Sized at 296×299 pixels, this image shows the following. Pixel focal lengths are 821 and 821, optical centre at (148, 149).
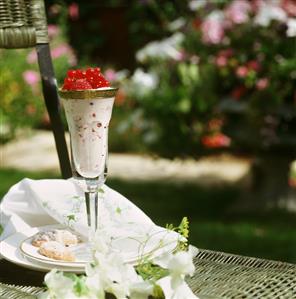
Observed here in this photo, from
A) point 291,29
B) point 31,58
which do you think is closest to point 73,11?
point 31,58

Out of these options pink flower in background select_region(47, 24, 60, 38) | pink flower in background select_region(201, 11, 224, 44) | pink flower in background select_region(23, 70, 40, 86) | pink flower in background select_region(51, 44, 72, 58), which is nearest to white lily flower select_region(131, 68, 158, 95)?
pink flower in background select_region(201, 11, 224, 44)

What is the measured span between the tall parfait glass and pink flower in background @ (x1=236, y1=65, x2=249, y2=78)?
9.13 feet

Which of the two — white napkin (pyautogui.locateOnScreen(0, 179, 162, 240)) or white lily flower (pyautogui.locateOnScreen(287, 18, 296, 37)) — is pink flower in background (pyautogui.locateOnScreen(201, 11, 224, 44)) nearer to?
white lily flower (pyautogui.locateOnScreen(287, 18, 296, 37))

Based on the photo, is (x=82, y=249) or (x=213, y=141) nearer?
(x=82, y=249)

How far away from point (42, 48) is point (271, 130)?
7.54 ft

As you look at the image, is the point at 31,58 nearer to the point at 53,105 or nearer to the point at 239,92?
the point at 239,92

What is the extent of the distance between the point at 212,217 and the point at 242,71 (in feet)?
2.76

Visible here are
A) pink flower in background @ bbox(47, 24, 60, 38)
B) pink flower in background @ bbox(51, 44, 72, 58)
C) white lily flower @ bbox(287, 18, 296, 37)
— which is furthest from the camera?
pink flower in background @ bbox(47, 24, 60, 38)

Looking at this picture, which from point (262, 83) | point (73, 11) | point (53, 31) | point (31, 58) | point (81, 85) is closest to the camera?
point (81, 85)

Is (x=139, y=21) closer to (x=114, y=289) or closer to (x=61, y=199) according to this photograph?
(x=61, y=199)

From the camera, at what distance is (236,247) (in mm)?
3850

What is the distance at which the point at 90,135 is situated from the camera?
1526 millimetres

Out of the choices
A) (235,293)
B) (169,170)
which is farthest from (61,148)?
(169,170)

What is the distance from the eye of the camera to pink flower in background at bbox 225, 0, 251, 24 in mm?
4387
